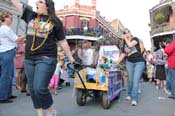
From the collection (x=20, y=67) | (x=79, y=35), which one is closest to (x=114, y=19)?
(x=79, y=35)

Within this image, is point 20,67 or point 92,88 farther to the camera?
point 20,67

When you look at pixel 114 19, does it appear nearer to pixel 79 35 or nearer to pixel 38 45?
pixel 79 35

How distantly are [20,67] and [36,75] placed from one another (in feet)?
15.8

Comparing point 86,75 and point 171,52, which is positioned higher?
point 171,52

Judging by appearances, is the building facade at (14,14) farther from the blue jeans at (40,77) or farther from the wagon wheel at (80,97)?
the blue jeans at (40,77)

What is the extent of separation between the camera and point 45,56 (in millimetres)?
4223

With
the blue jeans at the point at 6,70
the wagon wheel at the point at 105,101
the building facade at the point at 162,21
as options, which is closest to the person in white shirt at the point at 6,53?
the blue jeans at the point at 6,70

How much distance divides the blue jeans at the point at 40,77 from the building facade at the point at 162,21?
102 ft

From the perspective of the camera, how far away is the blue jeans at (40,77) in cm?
414

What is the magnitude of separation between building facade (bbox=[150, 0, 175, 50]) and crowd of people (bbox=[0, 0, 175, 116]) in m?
23.7

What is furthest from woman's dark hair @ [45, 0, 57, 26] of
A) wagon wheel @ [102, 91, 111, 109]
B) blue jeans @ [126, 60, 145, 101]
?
blue jeans @ [126, 60, 145, 101]

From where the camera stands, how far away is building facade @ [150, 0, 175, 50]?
114 feet

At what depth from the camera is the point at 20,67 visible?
29.0 feet

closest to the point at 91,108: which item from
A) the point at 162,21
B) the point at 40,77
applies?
the point at 40,77
